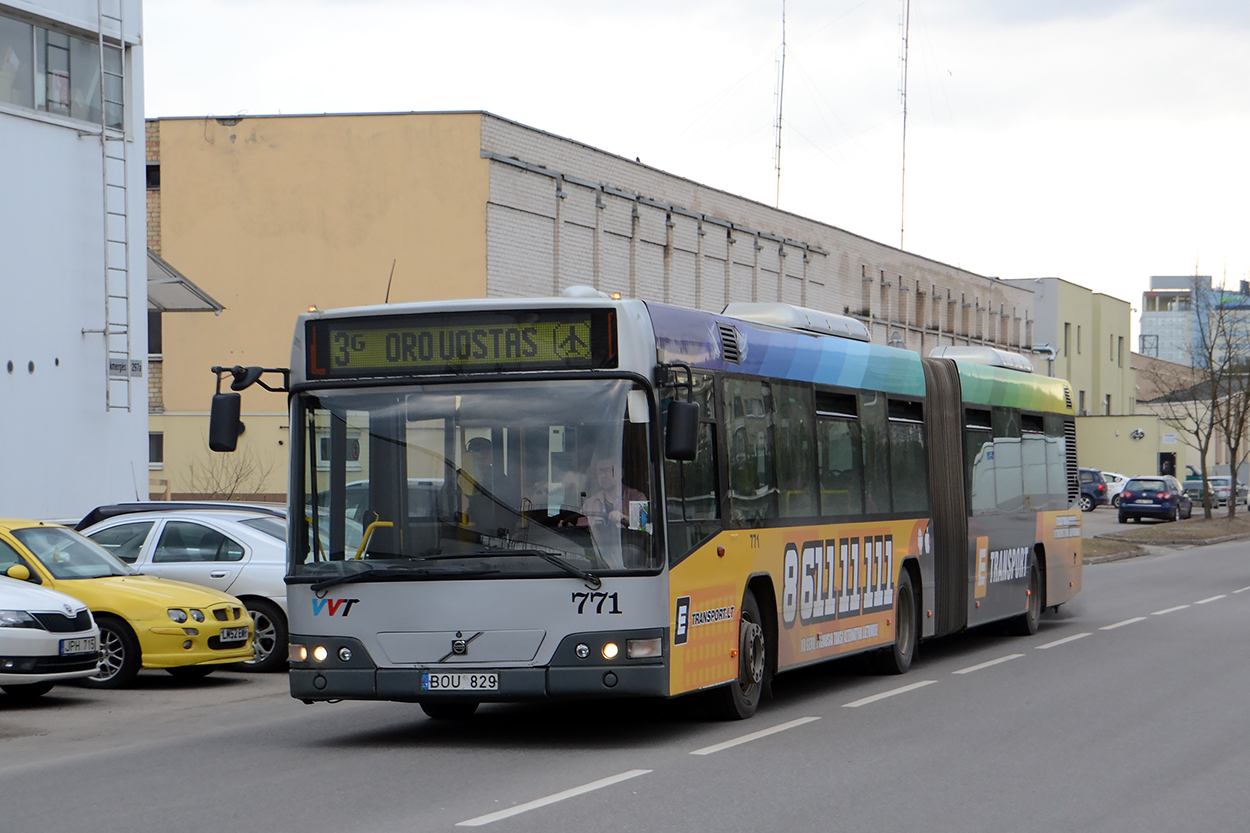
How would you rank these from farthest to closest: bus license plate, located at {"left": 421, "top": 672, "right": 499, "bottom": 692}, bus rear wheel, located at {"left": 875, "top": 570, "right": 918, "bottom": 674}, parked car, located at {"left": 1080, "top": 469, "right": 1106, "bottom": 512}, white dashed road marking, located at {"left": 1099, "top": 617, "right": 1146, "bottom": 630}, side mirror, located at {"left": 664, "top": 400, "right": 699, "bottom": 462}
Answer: parked car, located at {"left": 1080, "top": 469, "right": 1106, "bottom": 512} < white dashed road marking, located at {"left": 1099, "top": 617, "right": 1146, "bottom": 630} < bus rear wheel, located at {"left": 875, "top": 570, "right": 918, "bottom": 674} < bus license plate, located at {"left": 421, "top": 672, "right": 499, "bottom": 692} < side mirror, located at {"left": 664, "top": 400, "right": 699, "bottom": 462}

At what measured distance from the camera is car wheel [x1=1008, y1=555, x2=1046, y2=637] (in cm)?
1909

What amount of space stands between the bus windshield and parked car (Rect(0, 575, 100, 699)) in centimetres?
354

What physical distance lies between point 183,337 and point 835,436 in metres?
32.4

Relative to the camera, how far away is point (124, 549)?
1661cm

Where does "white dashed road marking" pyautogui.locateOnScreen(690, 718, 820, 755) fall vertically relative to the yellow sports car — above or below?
below

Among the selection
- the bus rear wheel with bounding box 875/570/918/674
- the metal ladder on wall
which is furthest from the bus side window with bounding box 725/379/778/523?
the metal ladder on wall

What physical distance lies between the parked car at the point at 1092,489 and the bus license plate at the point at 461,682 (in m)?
60.7

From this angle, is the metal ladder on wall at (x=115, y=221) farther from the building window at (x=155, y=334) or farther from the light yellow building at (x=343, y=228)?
the building window at (x=155, y=334)

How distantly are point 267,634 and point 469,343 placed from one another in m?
6.73

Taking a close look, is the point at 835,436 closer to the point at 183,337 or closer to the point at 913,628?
the point at 913,628

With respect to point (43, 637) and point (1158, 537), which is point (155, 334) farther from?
point (43, 637)

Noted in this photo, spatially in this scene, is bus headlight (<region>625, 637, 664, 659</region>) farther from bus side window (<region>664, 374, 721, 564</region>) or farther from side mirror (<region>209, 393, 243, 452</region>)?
side mirror (<region>209, 393, 243, 452</region>)

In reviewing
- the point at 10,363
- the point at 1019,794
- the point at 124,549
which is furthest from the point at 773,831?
the point at 10,363

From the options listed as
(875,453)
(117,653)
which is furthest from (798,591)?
(117,653)
